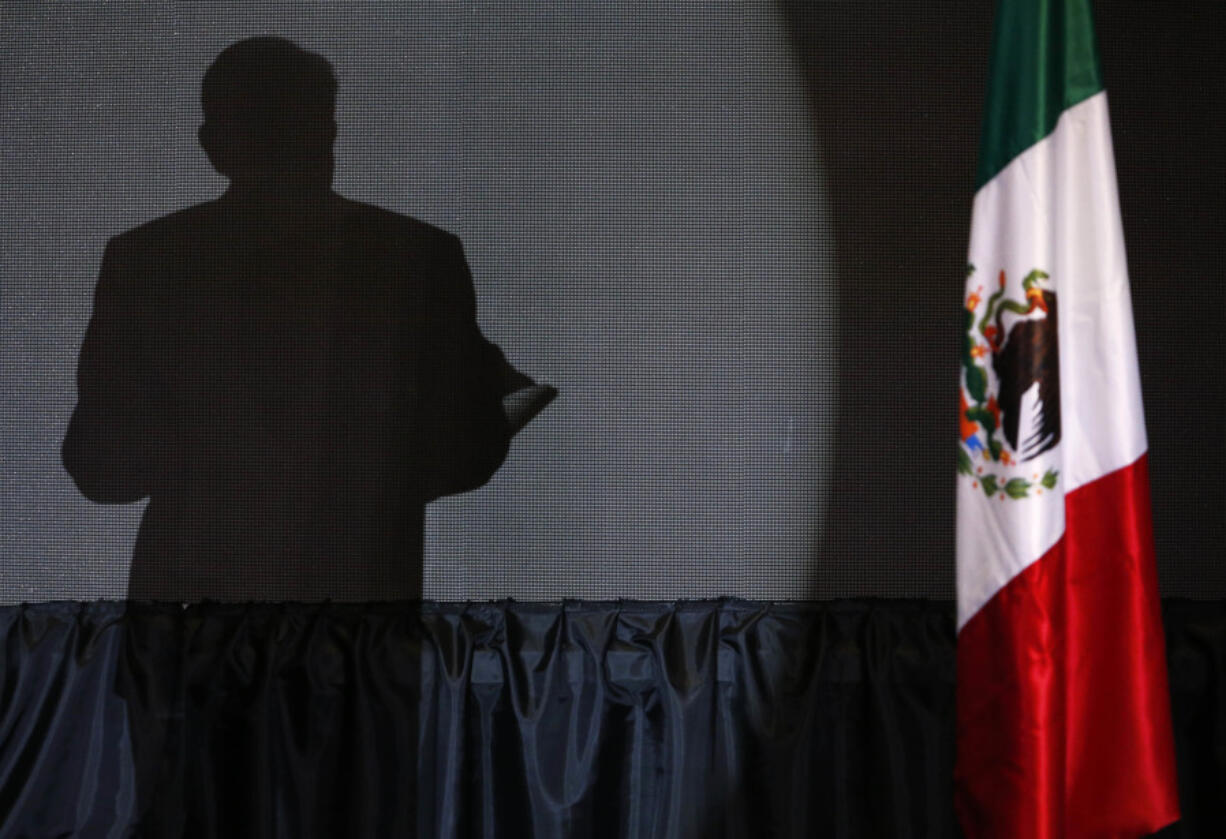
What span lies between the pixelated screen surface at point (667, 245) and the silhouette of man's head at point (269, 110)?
36 millimetres

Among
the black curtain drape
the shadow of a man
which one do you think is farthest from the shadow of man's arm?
the black curtain drape

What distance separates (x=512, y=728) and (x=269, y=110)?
1.34m

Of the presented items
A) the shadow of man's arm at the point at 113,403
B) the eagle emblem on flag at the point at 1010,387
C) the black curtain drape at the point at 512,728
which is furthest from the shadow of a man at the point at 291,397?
the eagle emblem on flag at the point at 1010,387

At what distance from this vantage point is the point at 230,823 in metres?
2.00

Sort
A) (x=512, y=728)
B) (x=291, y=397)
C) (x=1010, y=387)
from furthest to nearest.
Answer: (x=291, y=397) < (x=512, y=728) < (x=1010, y=387)

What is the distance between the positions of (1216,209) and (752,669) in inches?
51.9

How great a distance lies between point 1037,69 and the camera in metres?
1.44

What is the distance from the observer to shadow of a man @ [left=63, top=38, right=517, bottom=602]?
83.5 inches

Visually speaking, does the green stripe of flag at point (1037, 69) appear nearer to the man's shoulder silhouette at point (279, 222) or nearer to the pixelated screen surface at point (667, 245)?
the pixelated screen surface at point (667, 245)

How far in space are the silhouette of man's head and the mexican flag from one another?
1353 millimetres

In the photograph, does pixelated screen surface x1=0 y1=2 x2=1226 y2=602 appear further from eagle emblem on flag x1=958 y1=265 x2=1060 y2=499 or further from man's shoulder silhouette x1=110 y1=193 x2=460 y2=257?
eagle emblem on flag x1=958 y1=265 x2=1060 y2=499

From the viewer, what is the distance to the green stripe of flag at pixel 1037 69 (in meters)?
1.44

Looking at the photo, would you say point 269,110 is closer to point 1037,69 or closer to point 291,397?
point 291,397

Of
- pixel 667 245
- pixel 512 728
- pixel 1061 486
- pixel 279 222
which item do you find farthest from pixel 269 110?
pixel 1061 486
